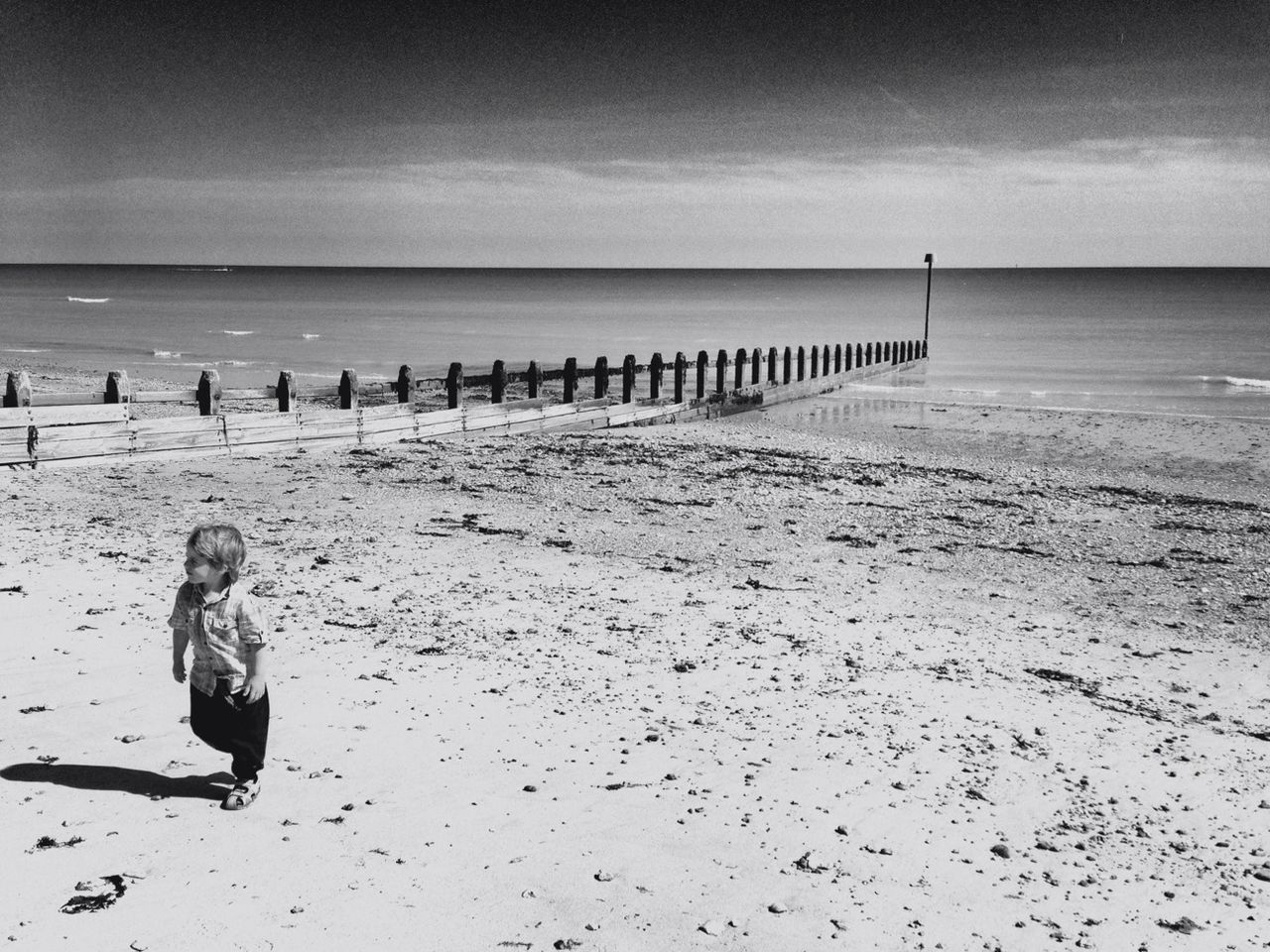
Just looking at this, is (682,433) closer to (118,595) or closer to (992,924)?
(118,595)

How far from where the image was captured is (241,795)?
465cm

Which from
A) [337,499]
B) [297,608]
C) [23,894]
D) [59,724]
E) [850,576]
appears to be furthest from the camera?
[337,499]

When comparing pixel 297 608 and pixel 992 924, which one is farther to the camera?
pixel 297 608

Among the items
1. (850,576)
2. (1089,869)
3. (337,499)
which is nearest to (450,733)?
(1089,869)

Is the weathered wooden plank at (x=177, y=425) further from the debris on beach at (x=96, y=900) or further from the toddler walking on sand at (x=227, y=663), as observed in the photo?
the debris on beach at (x=96, y=900)

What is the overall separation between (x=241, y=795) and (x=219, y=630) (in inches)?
27.9

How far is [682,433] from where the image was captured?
61.6ft

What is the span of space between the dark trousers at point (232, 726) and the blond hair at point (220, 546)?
1.76 feet

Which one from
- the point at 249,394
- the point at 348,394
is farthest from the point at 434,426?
the point at 249,394

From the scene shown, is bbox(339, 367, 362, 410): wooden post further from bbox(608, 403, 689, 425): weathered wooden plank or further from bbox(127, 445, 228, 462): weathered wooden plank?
bbox(608, 403, 689, 425): weathered wooden plank

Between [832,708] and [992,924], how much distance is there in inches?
84.0

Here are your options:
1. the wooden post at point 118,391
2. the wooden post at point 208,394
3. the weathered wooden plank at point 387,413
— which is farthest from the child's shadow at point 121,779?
the weathered wooden plank at point 387,413

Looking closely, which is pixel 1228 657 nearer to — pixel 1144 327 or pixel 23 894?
pixel 23 894

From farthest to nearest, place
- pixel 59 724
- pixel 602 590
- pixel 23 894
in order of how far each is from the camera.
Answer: pixel 602 590 < pixel 59 724 < pixel 23 894
